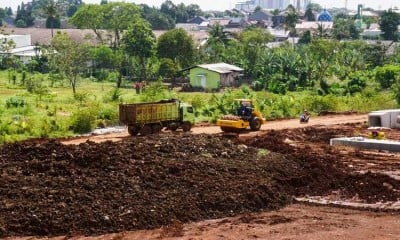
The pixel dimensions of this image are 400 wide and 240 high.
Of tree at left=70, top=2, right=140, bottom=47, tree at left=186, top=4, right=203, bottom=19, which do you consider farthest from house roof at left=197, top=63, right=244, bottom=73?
tree at left=186, top=4, right=203, bottom=19

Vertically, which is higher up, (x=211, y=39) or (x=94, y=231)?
(x=211, y=39)

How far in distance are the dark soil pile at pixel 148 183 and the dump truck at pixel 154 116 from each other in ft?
13.6

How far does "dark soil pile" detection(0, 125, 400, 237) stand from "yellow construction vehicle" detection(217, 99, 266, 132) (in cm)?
554

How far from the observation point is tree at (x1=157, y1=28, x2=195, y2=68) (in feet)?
193

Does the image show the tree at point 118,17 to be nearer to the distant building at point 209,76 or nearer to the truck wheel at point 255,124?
the distant building at point 209,76

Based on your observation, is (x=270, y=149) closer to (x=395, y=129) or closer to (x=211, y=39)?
(x=395, y=129)

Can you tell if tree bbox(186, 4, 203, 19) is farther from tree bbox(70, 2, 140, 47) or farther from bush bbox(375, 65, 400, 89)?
bush bbox(375, 65, 400, 89)

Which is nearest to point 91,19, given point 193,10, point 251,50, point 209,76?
point 251,50

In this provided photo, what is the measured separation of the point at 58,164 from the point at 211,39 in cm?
5305

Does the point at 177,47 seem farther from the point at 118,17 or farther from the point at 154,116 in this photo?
the point at 154,116

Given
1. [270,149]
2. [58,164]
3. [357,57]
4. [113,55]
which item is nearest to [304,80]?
[357,57]

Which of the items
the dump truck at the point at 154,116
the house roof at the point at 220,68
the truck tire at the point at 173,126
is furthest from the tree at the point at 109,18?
the truck tire at the point at 173,126

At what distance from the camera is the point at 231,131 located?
2822cm

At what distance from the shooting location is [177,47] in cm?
5912
